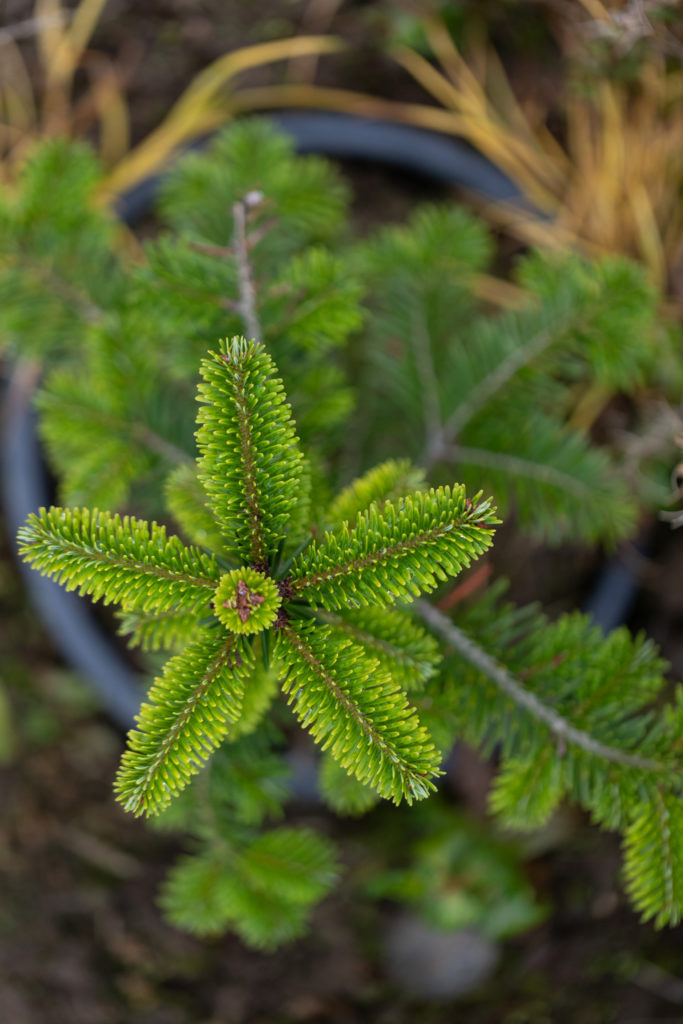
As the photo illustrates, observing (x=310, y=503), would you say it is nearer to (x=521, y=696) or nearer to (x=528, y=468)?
(x=521, y=696)

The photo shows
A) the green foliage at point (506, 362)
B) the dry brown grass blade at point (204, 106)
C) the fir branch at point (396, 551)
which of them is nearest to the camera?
the fir branch at point (396, 551)

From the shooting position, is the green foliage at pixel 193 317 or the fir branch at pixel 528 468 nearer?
the green foliage at pixel 193 317

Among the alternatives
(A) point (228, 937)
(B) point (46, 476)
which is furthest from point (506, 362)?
(A) point (228, 937)

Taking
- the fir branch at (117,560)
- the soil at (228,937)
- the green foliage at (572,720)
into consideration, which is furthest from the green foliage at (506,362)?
the soil at (228,937)

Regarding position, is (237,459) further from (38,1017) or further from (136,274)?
(38,1017)

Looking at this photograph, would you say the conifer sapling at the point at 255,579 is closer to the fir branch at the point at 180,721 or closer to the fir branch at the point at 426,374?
the fir branch at the point at 180,721

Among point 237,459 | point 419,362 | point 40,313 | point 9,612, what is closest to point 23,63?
point 40,313

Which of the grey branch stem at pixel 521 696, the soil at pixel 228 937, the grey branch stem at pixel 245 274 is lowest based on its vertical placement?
the soil at pixel 228 937
